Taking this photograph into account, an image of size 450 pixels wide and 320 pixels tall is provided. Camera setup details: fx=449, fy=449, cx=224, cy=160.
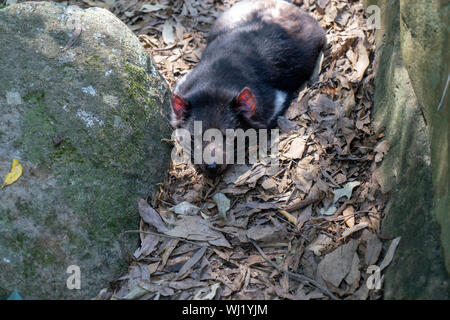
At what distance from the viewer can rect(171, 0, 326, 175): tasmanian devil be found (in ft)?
12.9

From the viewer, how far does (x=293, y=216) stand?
3193mm

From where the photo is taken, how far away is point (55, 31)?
3.54 meters

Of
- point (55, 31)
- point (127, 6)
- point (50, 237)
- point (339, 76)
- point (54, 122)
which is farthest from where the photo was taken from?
point (127, 6)

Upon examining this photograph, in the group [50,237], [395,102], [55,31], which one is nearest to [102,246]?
[50,237]

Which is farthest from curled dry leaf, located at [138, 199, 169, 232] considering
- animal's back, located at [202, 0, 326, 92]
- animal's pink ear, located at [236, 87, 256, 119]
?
animal's back, located at [202, 0, 326, 92]

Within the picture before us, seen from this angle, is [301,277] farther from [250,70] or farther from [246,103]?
[250,70]

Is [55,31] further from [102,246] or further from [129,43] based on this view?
[102,246]

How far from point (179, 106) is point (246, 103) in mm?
582

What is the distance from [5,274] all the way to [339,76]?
309 cm

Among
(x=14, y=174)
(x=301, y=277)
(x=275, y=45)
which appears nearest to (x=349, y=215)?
(x=301, y=277)

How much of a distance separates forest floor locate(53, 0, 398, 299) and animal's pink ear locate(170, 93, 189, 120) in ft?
1.56

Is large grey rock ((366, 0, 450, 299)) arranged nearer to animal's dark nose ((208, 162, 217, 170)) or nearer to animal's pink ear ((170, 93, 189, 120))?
animal's dark nose ((208, 162, 217, 170))

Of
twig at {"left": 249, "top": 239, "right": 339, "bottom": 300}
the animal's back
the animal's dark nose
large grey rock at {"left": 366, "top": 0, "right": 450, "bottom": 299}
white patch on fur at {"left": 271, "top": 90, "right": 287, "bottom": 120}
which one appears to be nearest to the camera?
large grey rock at {"left": 366, "top": 0, "right": 450, "bottom": 299}
